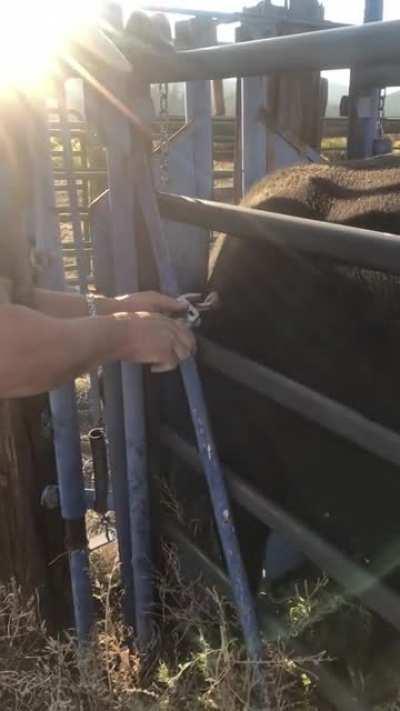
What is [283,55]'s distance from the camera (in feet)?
5.50

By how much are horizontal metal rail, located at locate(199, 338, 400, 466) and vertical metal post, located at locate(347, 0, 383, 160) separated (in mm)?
987

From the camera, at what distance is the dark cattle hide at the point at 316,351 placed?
1.97 metres

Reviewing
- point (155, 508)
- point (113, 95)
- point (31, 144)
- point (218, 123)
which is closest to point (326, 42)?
point (113, 95)

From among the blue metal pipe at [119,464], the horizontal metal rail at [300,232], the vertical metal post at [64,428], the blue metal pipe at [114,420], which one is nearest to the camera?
the horizontal metal rail at [300,232]

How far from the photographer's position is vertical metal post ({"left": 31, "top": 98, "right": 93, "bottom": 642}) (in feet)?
7.68

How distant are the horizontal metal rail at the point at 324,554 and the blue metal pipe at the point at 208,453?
7cm

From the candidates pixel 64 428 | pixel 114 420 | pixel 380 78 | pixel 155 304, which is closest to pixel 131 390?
pixel 114 420

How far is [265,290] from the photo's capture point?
2.28 meters

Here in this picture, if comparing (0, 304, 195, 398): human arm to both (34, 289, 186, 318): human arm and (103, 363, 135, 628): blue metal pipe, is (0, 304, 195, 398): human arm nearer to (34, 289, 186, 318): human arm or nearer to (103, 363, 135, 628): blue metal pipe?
(34, 289, 186, 318): human arm

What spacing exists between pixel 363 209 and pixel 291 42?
0.56 metres

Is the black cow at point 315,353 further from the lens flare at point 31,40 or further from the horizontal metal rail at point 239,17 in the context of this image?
the horizontal metal rail at point 239,17

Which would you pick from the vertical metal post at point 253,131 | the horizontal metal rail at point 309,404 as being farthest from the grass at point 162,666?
the vertical metal post at point 253,131

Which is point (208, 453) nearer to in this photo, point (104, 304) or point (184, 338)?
point (184, 338)

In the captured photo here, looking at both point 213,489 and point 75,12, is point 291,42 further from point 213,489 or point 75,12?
point 213,489
